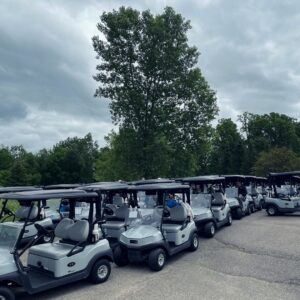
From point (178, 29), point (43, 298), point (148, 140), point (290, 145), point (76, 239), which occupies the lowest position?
point (43, 298)

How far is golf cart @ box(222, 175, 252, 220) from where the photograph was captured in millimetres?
16078

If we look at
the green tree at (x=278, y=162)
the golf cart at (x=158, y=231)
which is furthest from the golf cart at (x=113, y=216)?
the green tree at (x=278, y=162)

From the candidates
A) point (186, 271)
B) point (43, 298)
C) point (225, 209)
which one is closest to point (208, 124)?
point (225, 209)

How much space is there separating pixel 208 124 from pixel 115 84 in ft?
25.3

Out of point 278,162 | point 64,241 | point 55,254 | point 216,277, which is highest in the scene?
point 278,162

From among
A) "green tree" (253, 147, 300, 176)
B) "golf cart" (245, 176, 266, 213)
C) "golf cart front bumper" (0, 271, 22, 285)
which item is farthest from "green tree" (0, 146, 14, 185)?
"golf cart front bumper" (0, 271, 22, 285)

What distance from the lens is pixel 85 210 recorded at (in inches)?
462

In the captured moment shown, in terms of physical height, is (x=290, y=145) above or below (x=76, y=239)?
above

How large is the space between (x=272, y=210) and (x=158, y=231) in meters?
10.8

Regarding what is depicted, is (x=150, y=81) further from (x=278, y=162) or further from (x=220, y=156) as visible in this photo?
(x=220, y=156)

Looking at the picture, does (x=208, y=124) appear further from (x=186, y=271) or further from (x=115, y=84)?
(x=186, y=271)

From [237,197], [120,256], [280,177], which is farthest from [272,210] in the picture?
[120,256]

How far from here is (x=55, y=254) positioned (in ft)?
21.4

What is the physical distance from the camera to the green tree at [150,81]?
24047 millimetres
